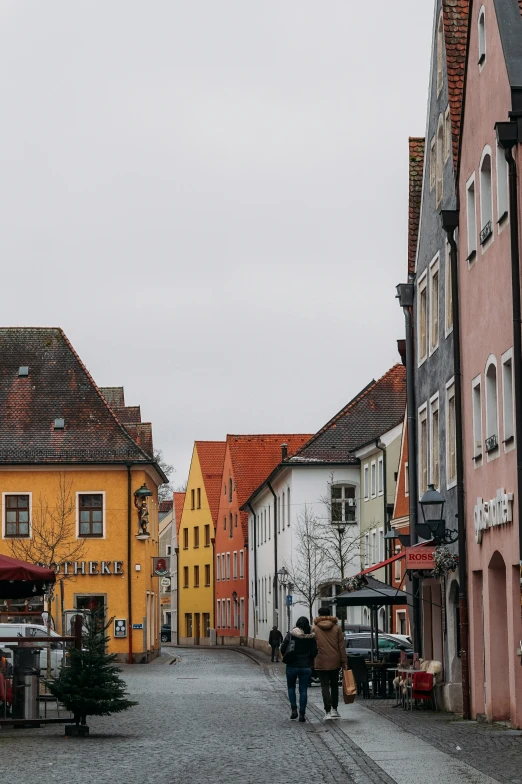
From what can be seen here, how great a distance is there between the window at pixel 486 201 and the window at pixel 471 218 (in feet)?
2.02

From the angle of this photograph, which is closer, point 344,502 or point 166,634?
point 344,502

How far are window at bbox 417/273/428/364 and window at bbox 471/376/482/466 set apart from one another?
5.65 m

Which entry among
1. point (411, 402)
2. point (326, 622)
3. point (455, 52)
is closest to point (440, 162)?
point (455, 52)

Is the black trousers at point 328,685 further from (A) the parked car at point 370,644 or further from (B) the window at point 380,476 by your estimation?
(B) the window at point 380,476

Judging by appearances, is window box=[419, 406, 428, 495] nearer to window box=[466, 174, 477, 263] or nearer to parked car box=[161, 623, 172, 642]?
window box=[466, 174, 477, 263]

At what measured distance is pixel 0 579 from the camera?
20.6 meters

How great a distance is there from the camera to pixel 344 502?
61125 millimetres

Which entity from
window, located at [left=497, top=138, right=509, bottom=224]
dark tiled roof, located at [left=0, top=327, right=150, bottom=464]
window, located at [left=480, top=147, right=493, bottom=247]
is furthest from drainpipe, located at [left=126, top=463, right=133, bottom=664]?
window, located at [left=497, top=138, right=509, bottom=224]

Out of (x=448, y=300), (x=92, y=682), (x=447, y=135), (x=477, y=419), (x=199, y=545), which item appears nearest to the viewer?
(x=92, y=682)

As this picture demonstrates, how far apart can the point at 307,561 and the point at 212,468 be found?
121 feet

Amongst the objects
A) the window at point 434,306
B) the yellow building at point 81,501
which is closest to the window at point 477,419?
the window at point 434,306

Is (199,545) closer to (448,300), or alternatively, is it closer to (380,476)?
(380,476)

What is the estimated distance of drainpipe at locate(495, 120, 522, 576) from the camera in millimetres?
Result: 18859

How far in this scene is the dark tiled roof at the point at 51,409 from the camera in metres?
50.7
